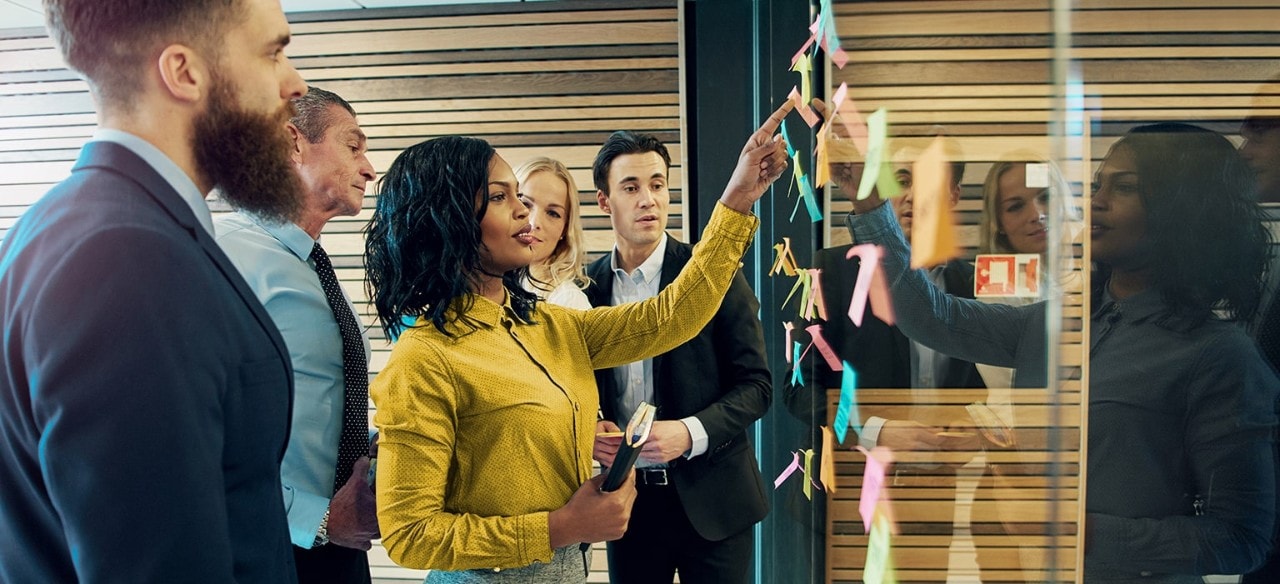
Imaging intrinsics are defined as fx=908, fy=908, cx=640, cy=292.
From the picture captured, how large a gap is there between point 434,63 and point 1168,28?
4358 millimetres

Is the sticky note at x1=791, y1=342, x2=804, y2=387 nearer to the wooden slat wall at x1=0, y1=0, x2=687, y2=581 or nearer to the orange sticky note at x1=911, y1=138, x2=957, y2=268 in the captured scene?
the orange sticky note at x1=911, y1=138, x2=957, y2=268

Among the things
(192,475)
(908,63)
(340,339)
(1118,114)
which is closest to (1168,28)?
(1118,114)

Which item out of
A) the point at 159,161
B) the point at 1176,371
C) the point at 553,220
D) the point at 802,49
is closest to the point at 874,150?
the point at 1176,371

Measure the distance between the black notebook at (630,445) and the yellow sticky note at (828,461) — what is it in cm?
26

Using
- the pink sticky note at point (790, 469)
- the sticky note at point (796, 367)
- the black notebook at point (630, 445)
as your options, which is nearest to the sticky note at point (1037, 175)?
the black notebook at point (630, 445)

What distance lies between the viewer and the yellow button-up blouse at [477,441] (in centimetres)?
140

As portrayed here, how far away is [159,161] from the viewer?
3.00ft

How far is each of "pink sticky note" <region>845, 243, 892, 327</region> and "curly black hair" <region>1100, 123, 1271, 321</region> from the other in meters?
0.46

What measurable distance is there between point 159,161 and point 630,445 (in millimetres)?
755

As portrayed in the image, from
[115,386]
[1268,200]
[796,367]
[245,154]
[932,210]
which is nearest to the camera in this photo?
[1268,200]

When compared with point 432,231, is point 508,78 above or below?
above

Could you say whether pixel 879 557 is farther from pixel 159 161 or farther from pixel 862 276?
pixel 159 161

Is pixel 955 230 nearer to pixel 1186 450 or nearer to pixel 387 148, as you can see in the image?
pixel 1186 450

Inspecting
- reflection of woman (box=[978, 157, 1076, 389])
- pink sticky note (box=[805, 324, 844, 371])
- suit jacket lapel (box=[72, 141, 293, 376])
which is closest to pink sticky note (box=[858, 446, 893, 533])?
pink sticky note (box=[805, 324, 844, 371])
